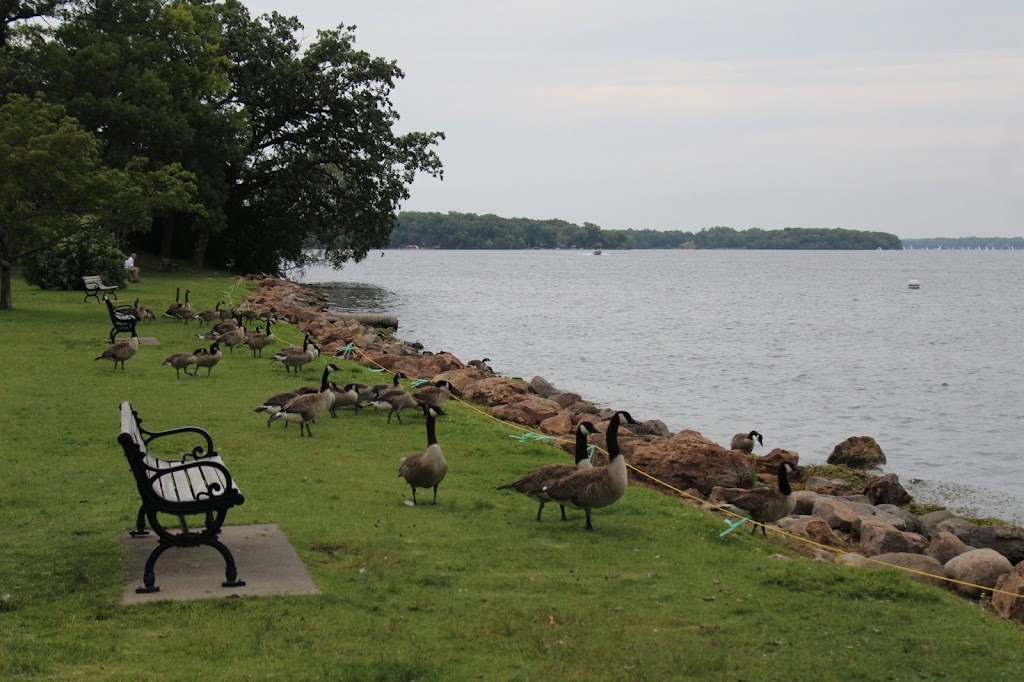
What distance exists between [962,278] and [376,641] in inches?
5450

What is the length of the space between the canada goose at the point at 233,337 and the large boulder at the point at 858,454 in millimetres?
13759

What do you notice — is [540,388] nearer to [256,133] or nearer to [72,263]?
[72,263]

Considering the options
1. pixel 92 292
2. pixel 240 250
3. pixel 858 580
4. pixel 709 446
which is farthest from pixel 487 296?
pixel 858 580

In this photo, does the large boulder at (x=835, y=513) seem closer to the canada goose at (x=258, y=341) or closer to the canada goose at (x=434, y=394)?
the canada goose at (x=434, y=394)

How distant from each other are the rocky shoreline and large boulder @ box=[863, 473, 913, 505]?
0.06 feet

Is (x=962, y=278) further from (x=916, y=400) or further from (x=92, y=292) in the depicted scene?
(x=92, y=292)

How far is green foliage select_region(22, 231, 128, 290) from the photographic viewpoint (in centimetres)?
3753

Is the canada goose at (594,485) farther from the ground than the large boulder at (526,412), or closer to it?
farther from the ground

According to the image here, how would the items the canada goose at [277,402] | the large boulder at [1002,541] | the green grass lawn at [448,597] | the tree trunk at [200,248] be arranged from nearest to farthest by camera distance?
the green grass lawn at [448,597], the large boulder at [1002,541], the canada goose at [277,402], the tree trunk at [200,248]

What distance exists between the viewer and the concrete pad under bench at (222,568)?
7.78 metres

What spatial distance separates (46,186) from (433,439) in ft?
66.8

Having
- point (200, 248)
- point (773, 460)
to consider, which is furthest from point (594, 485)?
point (200, 248)

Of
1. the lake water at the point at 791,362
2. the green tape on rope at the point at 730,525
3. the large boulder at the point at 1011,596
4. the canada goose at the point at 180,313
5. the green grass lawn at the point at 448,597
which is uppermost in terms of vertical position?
the canada goose at the point at 180,313

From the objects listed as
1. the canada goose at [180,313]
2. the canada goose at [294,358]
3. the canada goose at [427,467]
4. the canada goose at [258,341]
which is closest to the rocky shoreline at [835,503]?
the canada goose at [294,358]
